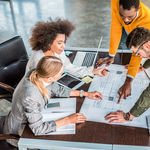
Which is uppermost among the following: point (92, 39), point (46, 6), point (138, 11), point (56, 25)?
point (138, 11)

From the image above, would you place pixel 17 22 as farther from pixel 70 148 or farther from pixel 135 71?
pixel 70 148

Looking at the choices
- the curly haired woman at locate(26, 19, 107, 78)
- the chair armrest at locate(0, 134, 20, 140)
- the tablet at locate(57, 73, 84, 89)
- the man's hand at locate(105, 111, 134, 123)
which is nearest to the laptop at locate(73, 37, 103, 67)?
the curly haired woman at locate(26, 19, 107, 78)

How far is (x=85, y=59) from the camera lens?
220cm

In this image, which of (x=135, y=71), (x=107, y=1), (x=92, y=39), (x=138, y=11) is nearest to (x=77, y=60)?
(x=135, y=71)

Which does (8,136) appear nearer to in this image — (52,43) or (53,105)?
(53,105)

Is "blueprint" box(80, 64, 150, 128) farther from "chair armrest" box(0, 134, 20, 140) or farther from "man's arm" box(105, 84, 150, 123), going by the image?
"chair armrest" box(0, 134, 20, 140)

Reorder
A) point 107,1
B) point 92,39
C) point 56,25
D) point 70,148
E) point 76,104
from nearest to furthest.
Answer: point 70,148
point 76,104
point 56,25
point 92,39
point 107,1

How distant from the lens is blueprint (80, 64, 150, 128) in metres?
1.46

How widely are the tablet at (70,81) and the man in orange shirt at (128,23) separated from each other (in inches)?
12.7

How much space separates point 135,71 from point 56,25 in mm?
821

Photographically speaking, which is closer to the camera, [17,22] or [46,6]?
[17,22]

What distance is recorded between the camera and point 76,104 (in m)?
1.59

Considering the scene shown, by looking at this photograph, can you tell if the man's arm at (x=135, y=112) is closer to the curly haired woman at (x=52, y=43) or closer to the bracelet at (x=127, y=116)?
the bracelet at (x=127, y=116)

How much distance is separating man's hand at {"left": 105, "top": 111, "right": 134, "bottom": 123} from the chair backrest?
3.65 feet
